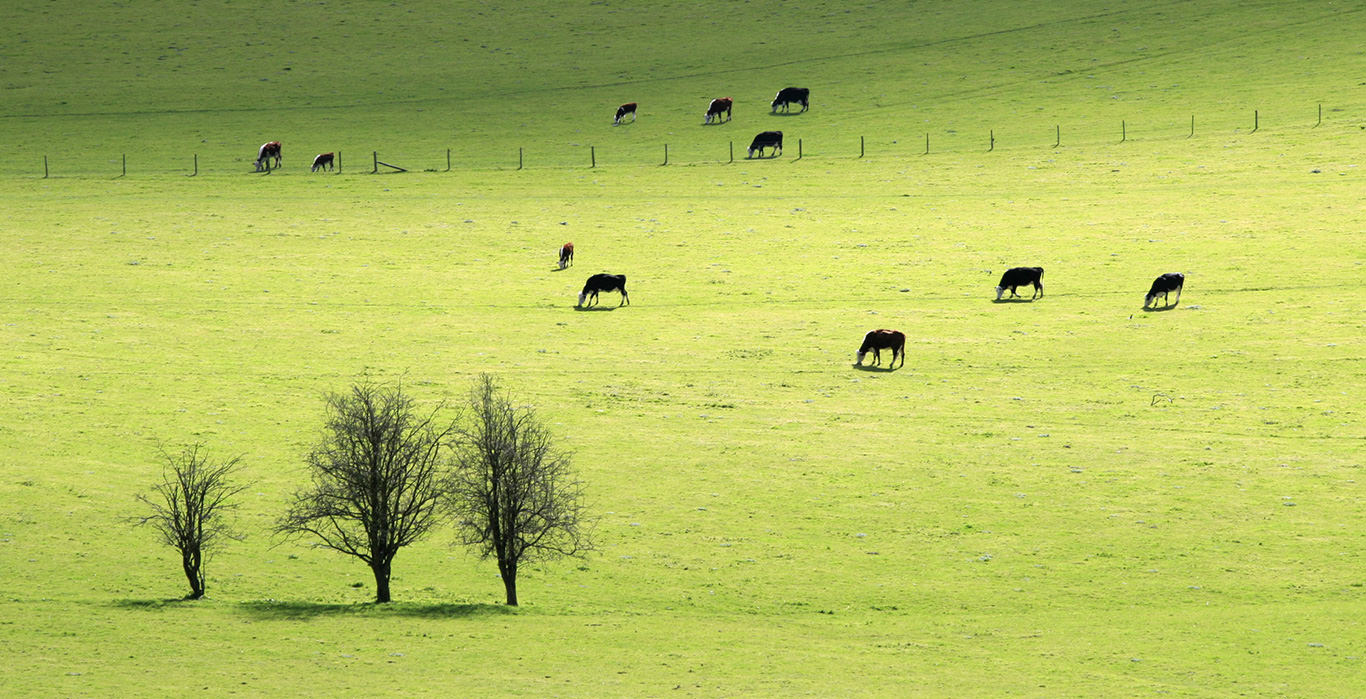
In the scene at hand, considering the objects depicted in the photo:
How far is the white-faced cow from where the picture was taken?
87.6 metres

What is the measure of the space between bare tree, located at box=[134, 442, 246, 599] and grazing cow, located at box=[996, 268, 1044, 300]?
2699 cm

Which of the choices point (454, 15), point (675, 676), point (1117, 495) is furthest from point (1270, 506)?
point (454, 15)

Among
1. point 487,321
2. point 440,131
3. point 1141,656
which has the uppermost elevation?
point 440,131

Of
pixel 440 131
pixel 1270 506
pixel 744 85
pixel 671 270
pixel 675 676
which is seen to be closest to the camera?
pixel 675 676

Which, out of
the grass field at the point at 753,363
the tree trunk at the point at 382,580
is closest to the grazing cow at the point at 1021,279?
the grass field at the point at 753,363

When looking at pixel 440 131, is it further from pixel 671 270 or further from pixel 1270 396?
pixel 1270 396

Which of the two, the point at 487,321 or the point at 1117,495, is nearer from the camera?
the point at 1117,495

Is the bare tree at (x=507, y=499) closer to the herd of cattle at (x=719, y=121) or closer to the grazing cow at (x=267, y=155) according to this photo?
the herd of cattle at (x=719, y=121)

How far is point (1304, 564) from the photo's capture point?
28875 mm

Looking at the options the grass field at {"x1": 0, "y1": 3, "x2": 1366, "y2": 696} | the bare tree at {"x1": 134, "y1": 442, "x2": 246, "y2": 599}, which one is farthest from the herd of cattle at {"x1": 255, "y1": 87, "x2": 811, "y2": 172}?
the bare tree at {"x1": 134, "y1": 442, "x2": 246, "y2": 599}

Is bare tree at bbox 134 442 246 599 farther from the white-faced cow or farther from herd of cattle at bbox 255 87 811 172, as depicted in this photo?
the white-faced cow

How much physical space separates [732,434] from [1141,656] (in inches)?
580

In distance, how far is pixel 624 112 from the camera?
88.6 m

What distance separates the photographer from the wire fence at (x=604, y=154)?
77.1 meters
